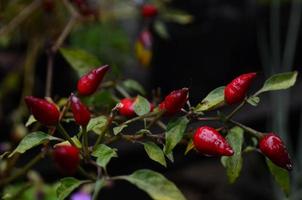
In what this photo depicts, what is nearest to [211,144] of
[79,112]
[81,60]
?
[79,112]

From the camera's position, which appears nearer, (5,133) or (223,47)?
(5,133)

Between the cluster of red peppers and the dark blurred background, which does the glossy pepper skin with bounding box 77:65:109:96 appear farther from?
the dark blurred background

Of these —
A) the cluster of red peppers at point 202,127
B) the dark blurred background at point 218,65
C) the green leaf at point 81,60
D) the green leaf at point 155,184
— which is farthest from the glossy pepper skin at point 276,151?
the dark blurred background at point 218,65

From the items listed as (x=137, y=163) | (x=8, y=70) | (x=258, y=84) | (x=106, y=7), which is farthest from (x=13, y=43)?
(x=258, y=84)

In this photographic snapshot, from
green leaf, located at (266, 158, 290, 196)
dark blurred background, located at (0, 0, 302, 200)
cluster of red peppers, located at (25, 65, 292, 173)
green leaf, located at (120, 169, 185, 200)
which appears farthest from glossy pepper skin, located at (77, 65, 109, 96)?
dark blurred background, located at (0, 0, 302, 200)

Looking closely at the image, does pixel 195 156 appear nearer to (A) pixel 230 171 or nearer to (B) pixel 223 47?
(B) pixel 223 47

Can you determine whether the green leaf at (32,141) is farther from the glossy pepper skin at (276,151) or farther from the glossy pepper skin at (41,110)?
the glossy pepper skin at (276,151)
